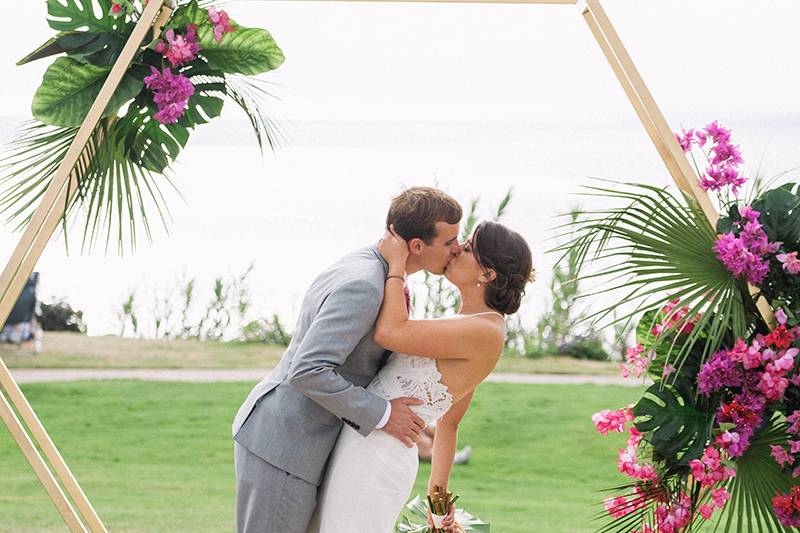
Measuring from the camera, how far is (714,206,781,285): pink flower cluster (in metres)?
3.16

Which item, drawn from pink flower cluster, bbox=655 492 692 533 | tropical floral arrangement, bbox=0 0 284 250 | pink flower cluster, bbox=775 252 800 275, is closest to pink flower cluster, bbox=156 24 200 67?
tropical floral arrangement, bbox=0 0 284 250

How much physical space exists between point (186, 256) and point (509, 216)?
4287 mm

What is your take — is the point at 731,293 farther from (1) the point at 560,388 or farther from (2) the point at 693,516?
(1) the point at 560,388

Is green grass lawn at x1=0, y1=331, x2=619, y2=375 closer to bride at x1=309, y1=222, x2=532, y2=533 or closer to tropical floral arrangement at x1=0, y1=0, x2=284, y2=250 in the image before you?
tropical floral arrangement at x1=0, y1=0, x2=284, y2=250

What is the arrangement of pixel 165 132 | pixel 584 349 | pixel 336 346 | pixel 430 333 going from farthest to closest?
pixel 584 349, pixel 165 132, pixel 430 333, pixel 336 346

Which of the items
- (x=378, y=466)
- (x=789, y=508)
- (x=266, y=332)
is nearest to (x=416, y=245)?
(x=378, y=466)

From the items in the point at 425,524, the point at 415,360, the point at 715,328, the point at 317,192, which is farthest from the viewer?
the point at 317,192

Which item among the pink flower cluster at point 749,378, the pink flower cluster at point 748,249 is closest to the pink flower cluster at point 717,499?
the pink flower cluster at point 749,378

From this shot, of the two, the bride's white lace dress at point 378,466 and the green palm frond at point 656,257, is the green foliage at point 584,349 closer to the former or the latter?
the green palm frond at point 656,257

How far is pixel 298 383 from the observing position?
2688 millimetres

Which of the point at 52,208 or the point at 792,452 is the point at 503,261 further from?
the point at 52,208

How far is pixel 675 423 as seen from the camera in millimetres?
3309

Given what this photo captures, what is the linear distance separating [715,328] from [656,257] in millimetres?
297

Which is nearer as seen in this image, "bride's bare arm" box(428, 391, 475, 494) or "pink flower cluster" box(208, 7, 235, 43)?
"bride's bare arm" box(428, 391, 475, 494)
